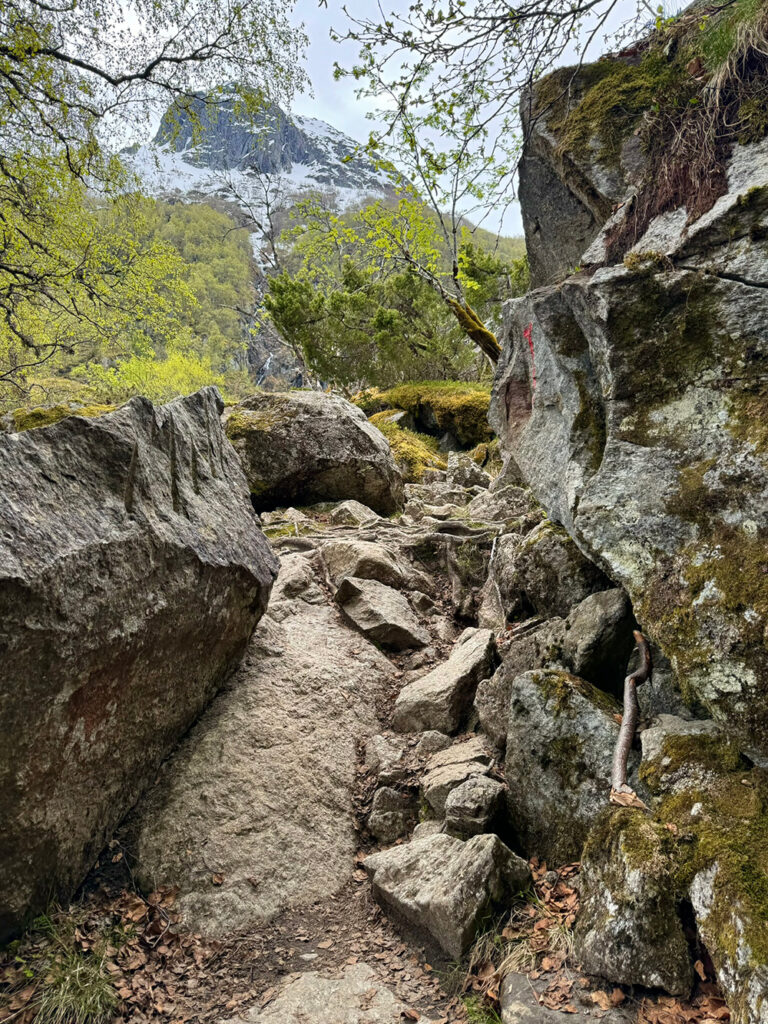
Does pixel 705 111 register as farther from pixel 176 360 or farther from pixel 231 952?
pixel 176 360

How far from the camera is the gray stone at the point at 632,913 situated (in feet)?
9.72

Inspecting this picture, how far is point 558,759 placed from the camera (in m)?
4.53

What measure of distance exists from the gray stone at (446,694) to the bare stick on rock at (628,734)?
7.70 ft

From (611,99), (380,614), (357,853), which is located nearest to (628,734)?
(357,853)

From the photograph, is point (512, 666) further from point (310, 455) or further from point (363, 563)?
point (310, 455)

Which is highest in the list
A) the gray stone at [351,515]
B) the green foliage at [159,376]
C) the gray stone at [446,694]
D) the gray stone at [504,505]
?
the green foliage at [159,376]

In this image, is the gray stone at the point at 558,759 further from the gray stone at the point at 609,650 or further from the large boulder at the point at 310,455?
the large boulder at the point at 310,455

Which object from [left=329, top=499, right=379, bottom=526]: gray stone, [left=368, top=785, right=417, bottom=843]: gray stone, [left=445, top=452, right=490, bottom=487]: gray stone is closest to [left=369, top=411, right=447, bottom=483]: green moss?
[left=445, top=452, right=490, bottom=487]: gray stone

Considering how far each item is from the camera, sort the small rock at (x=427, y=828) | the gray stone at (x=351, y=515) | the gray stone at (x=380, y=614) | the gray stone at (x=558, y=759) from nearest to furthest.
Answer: the gray stone at (x=558, y=759) < the small rock at (x=427, y=828) < the gray stone at (x=380, y=614) < the gray stone at (x=351, y=515)

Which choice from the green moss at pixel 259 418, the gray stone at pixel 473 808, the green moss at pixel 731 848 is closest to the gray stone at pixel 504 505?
the green moss at pixel 259 418

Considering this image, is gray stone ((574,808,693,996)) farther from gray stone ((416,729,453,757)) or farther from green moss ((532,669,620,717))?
gray stone ((416,729,453,757))

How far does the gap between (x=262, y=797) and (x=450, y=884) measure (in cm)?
236

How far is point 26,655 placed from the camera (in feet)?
12.6

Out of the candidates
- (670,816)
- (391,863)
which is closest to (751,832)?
(670,816)
